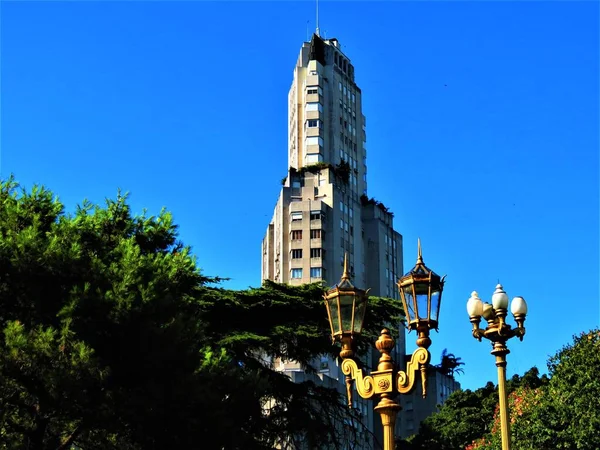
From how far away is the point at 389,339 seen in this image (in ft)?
49.9

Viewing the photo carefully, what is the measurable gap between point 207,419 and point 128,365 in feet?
6.99

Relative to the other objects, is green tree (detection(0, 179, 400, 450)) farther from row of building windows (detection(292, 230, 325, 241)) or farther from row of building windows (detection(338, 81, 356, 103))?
row of building windows (detection(338, 81, 356, 103))

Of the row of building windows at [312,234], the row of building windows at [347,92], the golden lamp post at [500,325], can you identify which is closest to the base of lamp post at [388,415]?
the golden lamp post at [500,325]

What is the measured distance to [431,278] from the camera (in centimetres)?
1462

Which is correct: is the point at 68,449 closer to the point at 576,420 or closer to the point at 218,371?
the point at 218,371

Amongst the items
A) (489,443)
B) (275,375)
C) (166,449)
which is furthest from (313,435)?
(489,443)

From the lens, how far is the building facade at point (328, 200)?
8856 cm

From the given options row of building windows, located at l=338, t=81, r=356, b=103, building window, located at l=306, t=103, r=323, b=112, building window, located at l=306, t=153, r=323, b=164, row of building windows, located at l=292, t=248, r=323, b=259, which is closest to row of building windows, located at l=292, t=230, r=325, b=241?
row of building windows, located at l=292, t=248, r=323, b=259

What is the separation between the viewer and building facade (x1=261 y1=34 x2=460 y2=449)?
291 feet

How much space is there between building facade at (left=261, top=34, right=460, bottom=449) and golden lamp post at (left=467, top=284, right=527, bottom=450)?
65606 millimetres

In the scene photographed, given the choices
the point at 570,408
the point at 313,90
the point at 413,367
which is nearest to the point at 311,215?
the point at 313,90

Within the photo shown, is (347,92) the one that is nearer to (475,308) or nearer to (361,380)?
(475,308)

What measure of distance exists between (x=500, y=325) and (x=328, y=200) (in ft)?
235

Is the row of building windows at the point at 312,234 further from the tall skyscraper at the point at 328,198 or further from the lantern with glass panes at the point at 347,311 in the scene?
the lantern with glass panes at the point at 347,311
